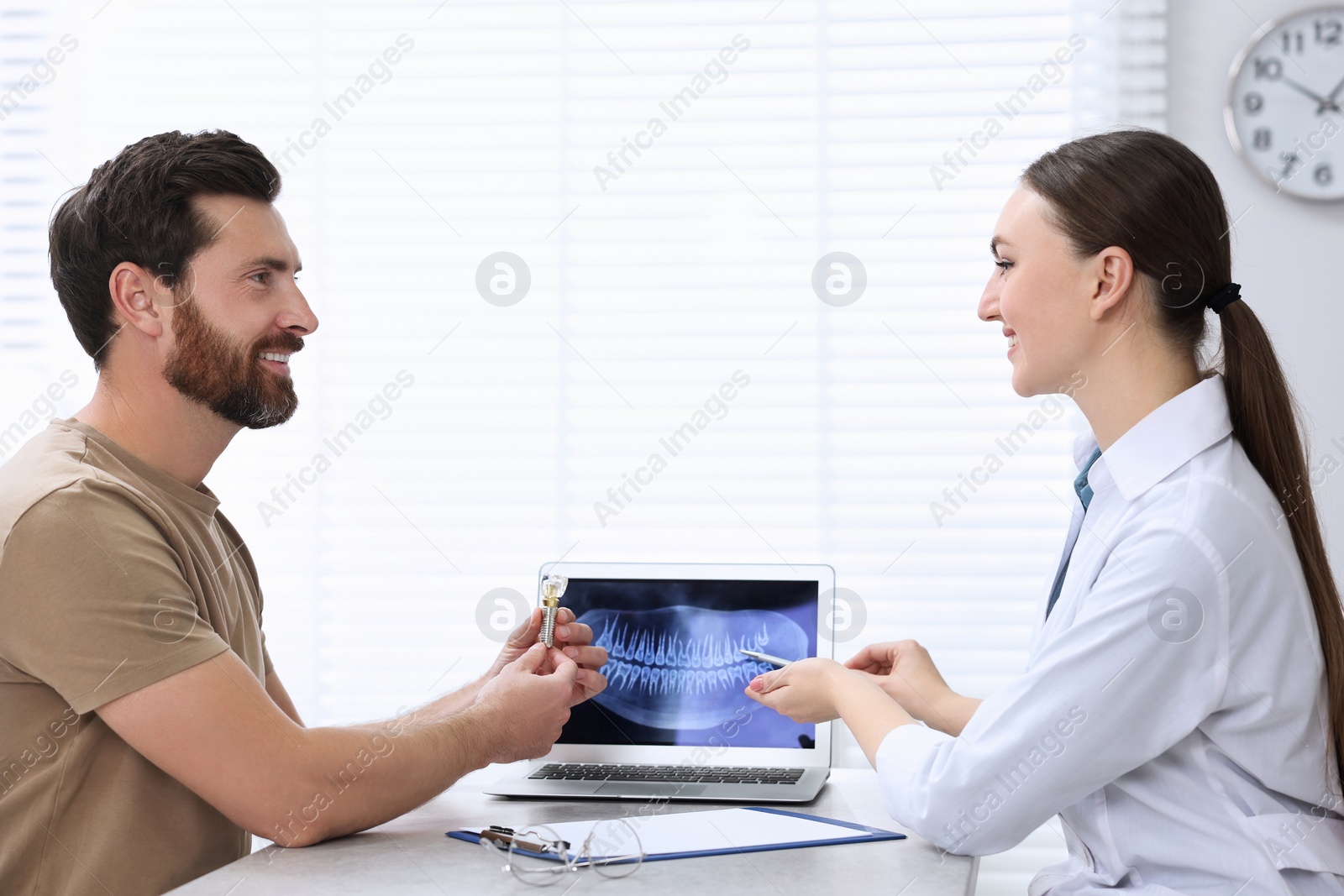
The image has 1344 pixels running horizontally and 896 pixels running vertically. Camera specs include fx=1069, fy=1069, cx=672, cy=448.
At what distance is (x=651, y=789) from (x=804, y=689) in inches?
11.8

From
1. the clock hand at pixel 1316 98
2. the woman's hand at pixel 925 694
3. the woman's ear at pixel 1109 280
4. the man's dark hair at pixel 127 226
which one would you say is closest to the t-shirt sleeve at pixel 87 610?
the man's dark hair at pixel 127 226

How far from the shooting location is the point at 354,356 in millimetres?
2713

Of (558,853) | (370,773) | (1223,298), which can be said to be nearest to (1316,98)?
(1223,298)

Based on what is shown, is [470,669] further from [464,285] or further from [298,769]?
[298,769]

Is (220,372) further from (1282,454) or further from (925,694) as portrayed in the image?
(1282,454)

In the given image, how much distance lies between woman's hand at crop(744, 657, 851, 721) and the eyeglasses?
0.91 ft

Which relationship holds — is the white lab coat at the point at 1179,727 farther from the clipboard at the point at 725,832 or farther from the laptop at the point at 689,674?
the laptop at the point at 689,674

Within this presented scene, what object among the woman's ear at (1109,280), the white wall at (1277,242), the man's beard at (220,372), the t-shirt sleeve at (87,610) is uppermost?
the white wall at (1277,242)

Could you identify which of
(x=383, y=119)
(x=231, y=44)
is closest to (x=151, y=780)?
(x=383, y=119)

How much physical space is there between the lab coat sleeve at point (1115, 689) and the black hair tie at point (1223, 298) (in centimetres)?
33

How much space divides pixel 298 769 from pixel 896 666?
34.4 inches

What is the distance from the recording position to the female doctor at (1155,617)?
1.16 meters

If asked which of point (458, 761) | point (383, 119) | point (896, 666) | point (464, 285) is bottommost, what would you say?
point (458, 761)

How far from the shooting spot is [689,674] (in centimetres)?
177
